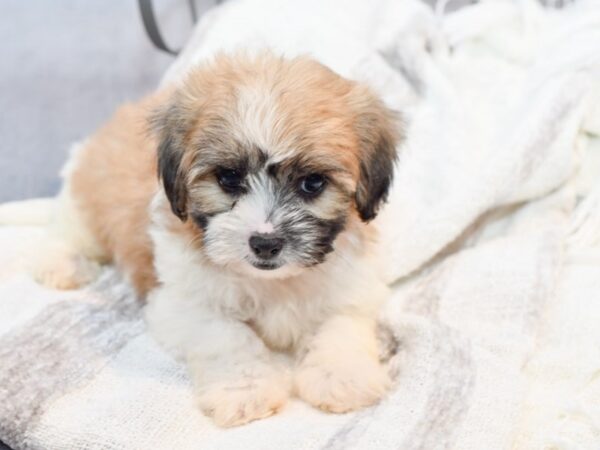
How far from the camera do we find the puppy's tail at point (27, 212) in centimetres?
326

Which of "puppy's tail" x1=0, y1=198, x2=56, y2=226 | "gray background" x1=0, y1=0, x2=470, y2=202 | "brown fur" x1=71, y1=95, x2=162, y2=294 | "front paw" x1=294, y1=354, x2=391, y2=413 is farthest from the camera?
"gray background" x1=0, y1=0, x2=470, y2=202

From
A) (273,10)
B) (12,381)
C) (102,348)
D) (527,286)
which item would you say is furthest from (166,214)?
(273,10)

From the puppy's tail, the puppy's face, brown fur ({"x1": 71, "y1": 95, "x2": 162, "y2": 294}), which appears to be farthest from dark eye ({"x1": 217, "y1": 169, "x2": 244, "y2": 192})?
the puppy's tail

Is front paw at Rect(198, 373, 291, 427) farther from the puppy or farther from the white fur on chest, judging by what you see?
the white fur on chest

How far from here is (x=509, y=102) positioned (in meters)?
3.57

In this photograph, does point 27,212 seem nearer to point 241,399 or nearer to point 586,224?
point 241,399

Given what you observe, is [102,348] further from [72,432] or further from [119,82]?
[119,82]

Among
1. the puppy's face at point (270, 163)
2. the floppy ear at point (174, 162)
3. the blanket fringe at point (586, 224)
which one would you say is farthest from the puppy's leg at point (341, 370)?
the blanket fringe at point (586, 224)

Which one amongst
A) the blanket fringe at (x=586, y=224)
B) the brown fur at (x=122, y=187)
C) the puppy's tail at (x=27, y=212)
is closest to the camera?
the brown fur at (x=122, y=187)

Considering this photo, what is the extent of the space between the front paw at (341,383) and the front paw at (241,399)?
8cm

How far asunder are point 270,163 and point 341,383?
63 cm

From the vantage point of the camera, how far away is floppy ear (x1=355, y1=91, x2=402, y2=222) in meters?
2.25

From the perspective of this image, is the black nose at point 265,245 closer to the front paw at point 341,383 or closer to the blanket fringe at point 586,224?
the front paw at point 341,383

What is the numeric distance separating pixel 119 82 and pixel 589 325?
2733mm
